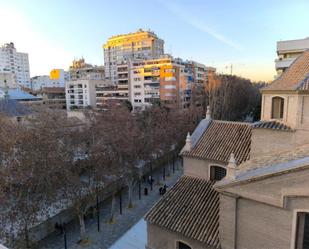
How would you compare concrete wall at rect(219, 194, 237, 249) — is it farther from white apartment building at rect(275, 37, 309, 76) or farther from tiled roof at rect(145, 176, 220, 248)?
white apartment building at rect(275, 37, 309, 76)

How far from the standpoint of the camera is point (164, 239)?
43.8 ft

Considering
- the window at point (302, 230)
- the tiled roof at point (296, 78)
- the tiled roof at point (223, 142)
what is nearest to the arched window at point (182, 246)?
the tiled roof at point (223, 142)

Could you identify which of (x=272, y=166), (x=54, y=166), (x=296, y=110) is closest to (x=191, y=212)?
(x=272, y=166)

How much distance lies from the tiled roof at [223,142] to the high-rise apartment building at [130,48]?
80898 millimetres

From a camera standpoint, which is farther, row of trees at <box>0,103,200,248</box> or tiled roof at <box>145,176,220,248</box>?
row of trees at <box>0,103,200,248</box>

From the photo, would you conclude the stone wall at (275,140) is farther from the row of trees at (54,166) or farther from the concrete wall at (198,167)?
the row of trees at (54,166)

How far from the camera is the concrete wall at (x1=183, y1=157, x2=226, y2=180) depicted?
16.0 meters

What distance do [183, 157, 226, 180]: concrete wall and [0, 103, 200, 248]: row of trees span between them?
560 cm

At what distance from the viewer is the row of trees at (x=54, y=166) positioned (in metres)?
12.5

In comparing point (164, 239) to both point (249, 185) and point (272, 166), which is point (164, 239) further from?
point (272, 166)

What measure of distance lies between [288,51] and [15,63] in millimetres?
133788

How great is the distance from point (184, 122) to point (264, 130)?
23.1 metres

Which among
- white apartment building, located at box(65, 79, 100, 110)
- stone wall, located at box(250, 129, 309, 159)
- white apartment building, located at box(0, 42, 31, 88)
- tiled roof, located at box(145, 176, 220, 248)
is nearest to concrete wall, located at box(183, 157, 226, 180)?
tiled roof, located at box(145, 176, 220, 248)

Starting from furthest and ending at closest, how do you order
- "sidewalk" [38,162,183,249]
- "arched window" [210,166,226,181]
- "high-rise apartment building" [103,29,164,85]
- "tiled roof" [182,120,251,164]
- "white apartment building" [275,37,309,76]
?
1. "high-rise apartment building" [103,29,164,85]
2. "white apartment building" [275,37,309,76]
3. "sidewalk" [38,162,183,249]
4. "arched window" [210,166,226,181]
5. "tiled roof" [182,120,251,164]
